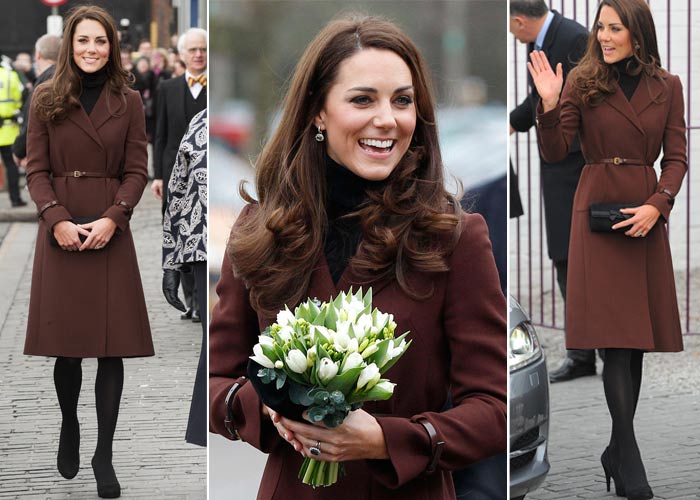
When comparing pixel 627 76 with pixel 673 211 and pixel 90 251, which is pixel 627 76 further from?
pixel 673 211

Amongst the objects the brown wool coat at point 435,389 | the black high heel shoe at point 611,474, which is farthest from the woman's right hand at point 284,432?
the black high heel shoe at point 611,474

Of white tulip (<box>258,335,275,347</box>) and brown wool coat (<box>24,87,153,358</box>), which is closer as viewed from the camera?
white tulip (<box>258,335,275,347</box>)

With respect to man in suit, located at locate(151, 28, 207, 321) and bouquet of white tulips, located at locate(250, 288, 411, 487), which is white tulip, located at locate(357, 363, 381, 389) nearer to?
bouquet of white tulips, located at locate(250, 288, 411, 487)

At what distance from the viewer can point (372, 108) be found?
259cm

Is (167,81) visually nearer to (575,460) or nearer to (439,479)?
(575,460)

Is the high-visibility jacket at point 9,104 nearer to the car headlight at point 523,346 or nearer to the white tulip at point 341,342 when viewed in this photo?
the car headlight at point 523,346

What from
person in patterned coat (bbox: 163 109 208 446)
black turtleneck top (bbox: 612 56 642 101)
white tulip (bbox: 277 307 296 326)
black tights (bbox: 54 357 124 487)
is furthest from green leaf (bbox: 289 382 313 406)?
black turtleneck top (bbox: 612 56 642 101)

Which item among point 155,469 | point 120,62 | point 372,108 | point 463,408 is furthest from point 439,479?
point 155,469

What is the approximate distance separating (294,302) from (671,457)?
4277mm

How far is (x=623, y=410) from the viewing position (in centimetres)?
569

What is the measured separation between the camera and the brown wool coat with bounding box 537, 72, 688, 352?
550 cm

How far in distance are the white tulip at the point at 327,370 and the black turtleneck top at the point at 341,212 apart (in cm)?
30

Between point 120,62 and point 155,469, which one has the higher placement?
point 120,62

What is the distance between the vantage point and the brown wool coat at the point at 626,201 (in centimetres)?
550
